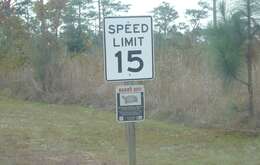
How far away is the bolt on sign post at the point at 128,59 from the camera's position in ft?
20.5

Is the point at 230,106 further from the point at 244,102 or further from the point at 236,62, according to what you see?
the point at 236,62

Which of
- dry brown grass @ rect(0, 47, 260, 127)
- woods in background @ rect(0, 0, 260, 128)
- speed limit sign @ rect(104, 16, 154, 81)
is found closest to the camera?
speed limit sign @ rect(104, 16, 154, 81)

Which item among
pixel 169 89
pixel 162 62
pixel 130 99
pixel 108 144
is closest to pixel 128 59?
pixel 130 99

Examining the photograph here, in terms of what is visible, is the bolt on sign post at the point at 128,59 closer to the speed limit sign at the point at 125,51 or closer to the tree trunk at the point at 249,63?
the speed limit sign at the point at 125,51

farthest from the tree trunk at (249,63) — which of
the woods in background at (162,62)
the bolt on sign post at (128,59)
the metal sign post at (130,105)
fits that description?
the metal sign post at (130,105)

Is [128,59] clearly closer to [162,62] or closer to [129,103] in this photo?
[129,103]

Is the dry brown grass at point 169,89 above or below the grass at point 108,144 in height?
above

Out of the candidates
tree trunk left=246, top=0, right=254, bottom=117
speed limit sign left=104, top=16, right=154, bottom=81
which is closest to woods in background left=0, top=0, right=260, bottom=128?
tree trunk left=246, top=0, right=254, bottom=117

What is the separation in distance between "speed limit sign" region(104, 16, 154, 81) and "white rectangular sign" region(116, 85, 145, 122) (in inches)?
4.8

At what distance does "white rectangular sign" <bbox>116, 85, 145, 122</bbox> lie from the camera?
6289 mm

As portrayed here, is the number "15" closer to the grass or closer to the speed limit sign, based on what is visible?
the speed limit sign

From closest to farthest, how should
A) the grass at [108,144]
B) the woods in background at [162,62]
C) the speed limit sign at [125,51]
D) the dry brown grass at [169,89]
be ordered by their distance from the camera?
the speed limit sign at [125,51] < the grass at [108,144] < the woods in background at [162,62] < the dry brown grass at [169,89]

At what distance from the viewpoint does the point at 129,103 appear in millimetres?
6328

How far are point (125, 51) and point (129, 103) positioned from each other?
22.2 inches
